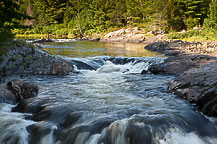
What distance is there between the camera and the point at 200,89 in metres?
6.42

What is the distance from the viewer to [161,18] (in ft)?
136

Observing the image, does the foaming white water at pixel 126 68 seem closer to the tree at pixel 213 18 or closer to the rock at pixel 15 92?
the rock at pixel 15 92

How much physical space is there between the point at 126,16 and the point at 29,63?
149ft

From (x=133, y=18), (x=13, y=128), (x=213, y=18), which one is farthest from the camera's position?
(x=133, y=18)

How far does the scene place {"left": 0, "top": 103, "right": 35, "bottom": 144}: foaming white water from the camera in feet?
15.2

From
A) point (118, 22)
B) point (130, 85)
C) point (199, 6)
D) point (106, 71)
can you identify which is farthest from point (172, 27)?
point (130, 85)

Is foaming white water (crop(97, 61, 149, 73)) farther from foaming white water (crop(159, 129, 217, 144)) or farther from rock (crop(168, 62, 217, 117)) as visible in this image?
foaming white water (crop(159, 129, 217, 144))

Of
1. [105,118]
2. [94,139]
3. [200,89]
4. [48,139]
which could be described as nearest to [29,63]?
[48,139]

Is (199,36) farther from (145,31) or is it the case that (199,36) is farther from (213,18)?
(145,31)

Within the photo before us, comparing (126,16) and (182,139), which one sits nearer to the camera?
(182,139)

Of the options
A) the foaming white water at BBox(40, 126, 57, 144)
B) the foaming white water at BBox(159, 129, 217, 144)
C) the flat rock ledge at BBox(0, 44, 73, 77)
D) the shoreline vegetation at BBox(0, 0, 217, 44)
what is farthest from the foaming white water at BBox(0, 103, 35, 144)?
the shoreline vegetation at BBox(0, 0, 217, 44)

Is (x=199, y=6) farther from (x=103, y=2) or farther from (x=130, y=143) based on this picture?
(x=130, y=143)

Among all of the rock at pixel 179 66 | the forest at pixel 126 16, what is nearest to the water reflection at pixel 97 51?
the rock at pixel 179 66

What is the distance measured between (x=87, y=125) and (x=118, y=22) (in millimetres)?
51916
